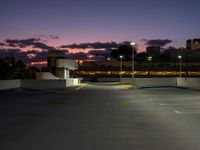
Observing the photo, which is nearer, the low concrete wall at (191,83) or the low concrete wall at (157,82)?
the low concrete wall at (191,83)

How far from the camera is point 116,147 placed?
1077 centimetres

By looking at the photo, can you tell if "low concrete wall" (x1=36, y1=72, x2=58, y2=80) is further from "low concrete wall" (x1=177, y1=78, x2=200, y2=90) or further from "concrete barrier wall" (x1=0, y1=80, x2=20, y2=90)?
"low concrete wall" (x1=177, y1=78, x2=200, y2=90)

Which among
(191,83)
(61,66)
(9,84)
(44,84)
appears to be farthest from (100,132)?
(61,66)

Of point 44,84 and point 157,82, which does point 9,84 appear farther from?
point 157,82

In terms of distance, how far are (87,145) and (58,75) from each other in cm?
7923

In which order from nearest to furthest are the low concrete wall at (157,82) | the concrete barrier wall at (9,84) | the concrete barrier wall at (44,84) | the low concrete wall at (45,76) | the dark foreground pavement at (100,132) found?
the dark foreground pavement at (100,132) < the concrete barrier wall at (9,84) < the concrete barrier wall at (44,84) < the low concrete wall at (157,82) < the low concrete wall at (45,76)

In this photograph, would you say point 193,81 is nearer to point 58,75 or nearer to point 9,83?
point 9,83

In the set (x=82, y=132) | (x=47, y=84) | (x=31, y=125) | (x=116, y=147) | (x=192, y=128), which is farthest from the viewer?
(x=47, y=84)

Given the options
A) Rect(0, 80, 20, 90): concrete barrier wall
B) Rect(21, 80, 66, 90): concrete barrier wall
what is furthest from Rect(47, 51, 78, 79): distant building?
Rect(0, 80, 20, 90): concrete barrier wall

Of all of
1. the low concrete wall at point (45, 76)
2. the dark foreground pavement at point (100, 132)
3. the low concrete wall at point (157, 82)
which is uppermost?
the low concrete wall at point (45, 76)

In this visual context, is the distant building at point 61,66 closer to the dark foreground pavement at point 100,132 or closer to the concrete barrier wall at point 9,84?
the concrete barrier wall at point 9,84

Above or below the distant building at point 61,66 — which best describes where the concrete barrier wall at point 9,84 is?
below

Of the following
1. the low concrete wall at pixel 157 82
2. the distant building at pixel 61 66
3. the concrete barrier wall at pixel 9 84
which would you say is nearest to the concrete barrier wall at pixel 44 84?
the concrete barrier wall at pixel 9 84

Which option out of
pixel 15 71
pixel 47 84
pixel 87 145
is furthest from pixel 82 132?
pixel 15 71
